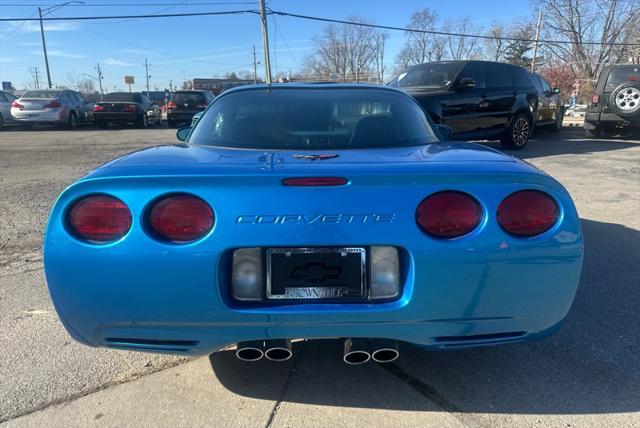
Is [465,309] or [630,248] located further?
[630,248]

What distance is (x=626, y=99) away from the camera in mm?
11172

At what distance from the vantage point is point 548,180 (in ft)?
6.34

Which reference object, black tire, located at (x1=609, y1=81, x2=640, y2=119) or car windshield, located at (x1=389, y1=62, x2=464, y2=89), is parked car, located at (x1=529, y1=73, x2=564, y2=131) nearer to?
black tire, located at (x1=609, y1=81, x2=640, y2=119)

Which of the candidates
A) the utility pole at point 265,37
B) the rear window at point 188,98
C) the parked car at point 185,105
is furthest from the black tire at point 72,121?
the utility pole at point 265,37

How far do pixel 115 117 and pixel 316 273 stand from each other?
2006 centimetres

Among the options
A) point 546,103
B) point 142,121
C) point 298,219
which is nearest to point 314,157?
point 298,219

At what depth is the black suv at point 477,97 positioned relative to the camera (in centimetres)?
870

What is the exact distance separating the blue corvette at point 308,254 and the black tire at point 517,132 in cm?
887

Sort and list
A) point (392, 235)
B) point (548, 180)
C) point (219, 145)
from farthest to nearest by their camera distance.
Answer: point (219, 145), point (548, 180), point (392, 235)

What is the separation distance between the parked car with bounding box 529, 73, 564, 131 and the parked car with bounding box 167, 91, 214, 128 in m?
13.2

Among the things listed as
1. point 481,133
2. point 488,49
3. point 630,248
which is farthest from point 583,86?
point 630,248

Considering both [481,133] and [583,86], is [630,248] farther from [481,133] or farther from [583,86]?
[583,86]

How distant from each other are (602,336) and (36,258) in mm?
4265

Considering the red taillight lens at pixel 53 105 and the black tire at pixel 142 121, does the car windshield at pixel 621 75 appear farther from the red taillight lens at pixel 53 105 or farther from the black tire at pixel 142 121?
the red taillight lens at pixel 53 105
